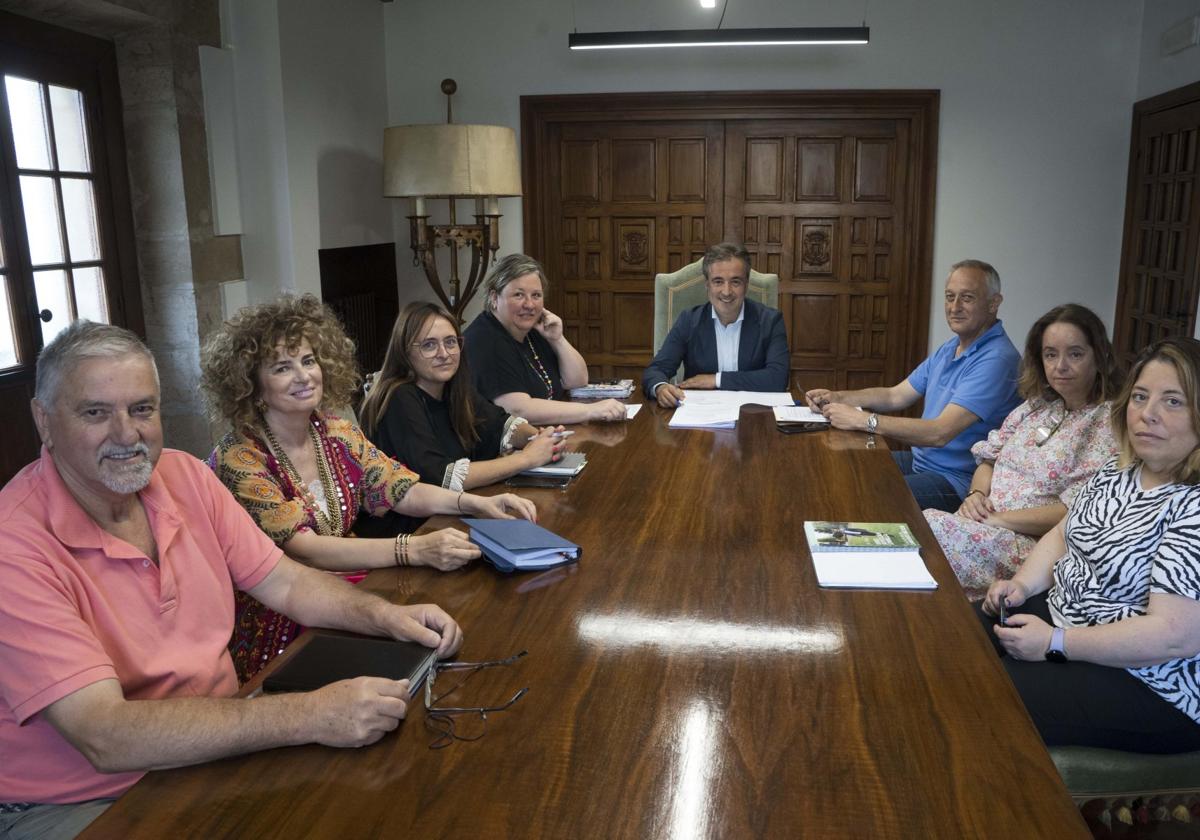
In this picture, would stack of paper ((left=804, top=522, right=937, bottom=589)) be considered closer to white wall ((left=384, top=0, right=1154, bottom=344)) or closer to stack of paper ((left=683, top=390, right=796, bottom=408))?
stack of paper ((left=683, top=390, right=796, bottom=408))

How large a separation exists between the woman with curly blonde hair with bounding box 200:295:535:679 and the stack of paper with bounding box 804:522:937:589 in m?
0.66

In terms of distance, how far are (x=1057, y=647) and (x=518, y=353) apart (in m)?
2.17

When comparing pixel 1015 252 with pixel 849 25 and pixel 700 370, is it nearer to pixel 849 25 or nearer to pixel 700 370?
pixel 849 25

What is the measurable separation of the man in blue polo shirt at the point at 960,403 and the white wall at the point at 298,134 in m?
2.53

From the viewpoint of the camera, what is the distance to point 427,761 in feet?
4.15

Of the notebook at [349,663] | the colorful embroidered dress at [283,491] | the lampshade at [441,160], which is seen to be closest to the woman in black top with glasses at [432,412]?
the colorful embroidered dress at [283,491]

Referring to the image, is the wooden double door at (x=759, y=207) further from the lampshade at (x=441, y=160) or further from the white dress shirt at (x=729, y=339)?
the white dress shirt at (x=729, y=339)

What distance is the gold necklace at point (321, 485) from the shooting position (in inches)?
83.7

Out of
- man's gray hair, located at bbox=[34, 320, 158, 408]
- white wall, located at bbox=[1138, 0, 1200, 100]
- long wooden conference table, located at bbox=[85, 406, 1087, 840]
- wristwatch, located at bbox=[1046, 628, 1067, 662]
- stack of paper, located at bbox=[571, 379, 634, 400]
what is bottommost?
wristwatch, located at bbox=[1046, 628, 1067, 662]

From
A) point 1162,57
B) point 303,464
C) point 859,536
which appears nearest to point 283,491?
point 303,464

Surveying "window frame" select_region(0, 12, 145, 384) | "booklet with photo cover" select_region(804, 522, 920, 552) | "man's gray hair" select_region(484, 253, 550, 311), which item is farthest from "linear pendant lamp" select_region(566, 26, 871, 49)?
"booklet with photo cover" select_region(804, 522, 920, 552)

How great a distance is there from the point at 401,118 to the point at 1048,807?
5514 mm

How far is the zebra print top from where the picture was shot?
5.56 ft

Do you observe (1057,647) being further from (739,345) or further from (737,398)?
(739,345)
